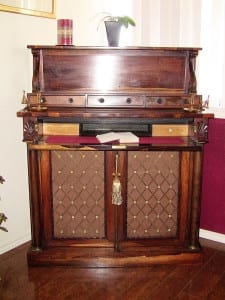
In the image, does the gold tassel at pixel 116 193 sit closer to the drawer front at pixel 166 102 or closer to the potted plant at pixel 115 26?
the drawer front at pixel 166 102

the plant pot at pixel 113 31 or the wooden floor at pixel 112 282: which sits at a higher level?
the plant pot at pixel 113 31

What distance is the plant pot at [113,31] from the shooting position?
2355 mm

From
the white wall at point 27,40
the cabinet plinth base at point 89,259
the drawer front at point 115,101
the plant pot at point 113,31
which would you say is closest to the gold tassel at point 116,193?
the cabinet plinth base at point 89,259

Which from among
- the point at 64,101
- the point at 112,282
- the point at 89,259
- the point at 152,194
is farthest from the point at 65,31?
the point at 112,282

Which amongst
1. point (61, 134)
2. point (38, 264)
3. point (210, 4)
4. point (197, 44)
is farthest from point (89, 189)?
point (210, 4)

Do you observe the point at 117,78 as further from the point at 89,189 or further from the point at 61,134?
the point at 89,189

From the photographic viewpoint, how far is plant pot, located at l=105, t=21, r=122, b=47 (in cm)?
236

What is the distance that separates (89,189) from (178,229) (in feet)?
2.07

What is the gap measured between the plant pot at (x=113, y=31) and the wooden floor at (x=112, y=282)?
4.69 ft

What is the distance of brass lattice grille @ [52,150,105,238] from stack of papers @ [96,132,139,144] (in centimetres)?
11

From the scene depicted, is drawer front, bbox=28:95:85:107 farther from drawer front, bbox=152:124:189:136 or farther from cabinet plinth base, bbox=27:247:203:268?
cabinet plinth base, bbox=27:247:203:268

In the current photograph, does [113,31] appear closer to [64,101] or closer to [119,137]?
[64,101]

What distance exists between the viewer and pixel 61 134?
2.30 meters

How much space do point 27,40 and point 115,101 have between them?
0.73m
